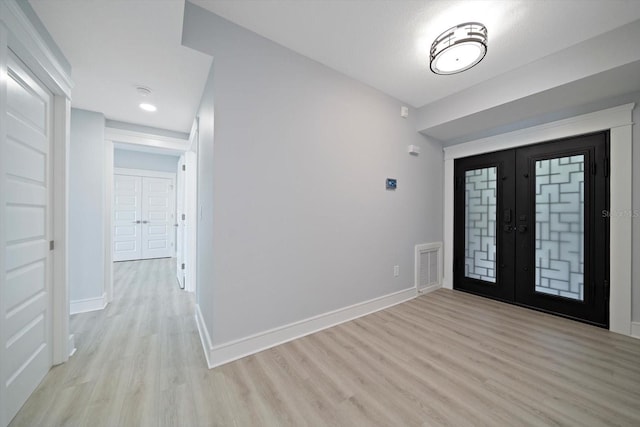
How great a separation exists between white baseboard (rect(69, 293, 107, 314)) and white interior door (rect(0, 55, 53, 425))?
138 centimetres

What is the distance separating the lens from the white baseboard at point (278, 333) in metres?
1.85

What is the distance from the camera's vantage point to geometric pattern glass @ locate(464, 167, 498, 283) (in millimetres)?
3381

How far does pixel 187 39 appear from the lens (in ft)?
5.74

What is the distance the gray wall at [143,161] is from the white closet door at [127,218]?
1.01ft

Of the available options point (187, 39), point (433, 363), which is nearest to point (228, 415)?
point (433, 363)

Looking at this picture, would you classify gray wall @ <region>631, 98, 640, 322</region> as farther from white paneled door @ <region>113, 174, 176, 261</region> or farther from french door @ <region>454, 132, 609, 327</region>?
white paneled door @ <region>113, 174, 176, 261</region>

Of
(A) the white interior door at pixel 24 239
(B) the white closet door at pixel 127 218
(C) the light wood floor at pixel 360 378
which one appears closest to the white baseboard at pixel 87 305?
(C) the light wood floor at pixel 360 378

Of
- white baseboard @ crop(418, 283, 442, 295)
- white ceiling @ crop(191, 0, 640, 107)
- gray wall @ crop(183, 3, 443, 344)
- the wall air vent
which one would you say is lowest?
white baseboard @ crop(418, 283, 442, 295)

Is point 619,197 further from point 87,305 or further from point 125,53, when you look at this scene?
point 87,305

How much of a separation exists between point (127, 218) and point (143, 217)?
0.32m

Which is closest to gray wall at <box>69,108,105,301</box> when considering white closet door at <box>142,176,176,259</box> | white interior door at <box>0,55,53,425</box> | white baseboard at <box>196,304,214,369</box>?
white interior door at <box>0,55,53,425</box>

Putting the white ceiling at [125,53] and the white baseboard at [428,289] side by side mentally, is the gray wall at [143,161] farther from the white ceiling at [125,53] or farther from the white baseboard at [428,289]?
the white baseboard at [428,289]

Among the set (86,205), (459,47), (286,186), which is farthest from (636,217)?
(86,205)

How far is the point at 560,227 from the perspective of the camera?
280 cm
